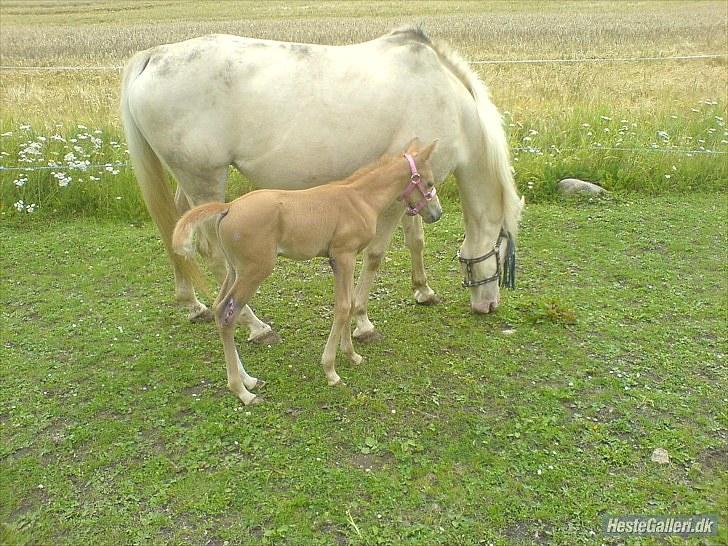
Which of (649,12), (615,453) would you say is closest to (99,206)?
(615,453)

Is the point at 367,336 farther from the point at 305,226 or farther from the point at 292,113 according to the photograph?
the point at 292,113

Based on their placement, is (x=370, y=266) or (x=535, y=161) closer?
(x=370, y=266)

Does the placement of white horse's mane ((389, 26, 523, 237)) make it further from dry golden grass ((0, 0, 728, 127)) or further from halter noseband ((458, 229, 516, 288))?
dry golden grass ((0, 0, 728, 127))

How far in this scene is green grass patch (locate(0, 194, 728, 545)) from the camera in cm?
284

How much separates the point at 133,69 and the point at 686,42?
17.7 metres

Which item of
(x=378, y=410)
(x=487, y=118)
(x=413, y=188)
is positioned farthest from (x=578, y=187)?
(x=378, y=410)

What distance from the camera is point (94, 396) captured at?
3773 mm

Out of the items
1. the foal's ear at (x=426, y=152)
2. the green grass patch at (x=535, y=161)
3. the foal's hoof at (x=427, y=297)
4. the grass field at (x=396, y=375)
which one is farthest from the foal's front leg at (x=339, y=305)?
the green grass patch at (x=535, y=161)

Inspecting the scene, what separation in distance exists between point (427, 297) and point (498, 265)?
Result: 26.6 inches

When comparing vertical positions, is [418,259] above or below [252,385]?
above

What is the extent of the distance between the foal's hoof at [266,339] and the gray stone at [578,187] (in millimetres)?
4269

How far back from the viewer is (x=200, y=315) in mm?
4723

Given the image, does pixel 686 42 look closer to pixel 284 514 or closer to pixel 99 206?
pixel 99 206

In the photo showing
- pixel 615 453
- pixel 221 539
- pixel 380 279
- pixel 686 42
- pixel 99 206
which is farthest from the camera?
pixel 686 42
